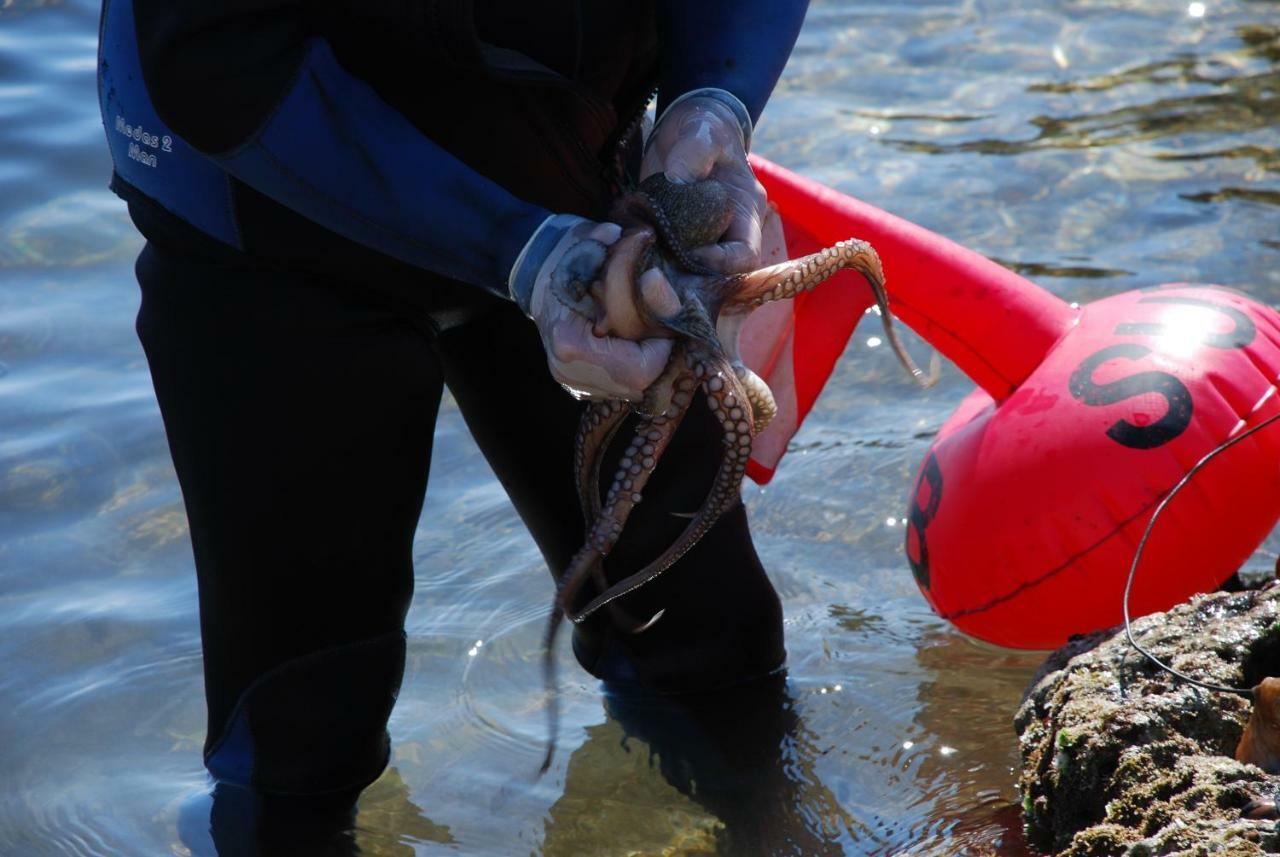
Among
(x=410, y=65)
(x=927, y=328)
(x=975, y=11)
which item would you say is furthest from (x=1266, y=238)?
(x=410, y=65)

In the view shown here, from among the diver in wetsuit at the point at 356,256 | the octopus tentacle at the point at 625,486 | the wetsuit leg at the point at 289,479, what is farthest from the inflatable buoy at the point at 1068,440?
the wetsuit leg at the point at 289,479

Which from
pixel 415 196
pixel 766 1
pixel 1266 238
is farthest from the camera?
pixel 1266 238

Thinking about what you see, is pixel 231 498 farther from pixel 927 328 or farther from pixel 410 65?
pixel 927 328

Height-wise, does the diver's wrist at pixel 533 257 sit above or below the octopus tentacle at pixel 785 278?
above

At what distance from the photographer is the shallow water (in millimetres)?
2965

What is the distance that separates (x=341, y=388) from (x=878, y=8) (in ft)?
21.8

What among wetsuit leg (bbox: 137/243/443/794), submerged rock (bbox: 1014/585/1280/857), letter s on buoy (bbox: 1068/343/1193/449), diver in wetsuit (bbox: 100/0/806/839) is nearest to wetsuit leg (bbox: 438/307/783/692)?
diver in wetsuit (bbox: 100/0/806/839)

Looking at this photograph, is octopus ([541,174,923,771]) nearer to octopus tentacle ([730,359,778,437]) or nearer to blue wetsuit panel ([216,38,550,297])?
octopus tentacle ([730,359,778,437])

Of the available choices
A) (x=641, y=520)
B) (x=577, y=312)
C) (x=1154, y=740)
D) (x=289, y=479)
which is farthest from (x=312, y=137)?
(x=1154, y=740)

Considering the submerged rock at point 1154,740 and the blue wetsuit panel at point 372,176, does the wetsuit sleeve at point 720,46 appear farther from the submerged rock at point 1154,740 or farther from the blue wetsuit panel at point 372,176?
the submerged rock at point 1154,740

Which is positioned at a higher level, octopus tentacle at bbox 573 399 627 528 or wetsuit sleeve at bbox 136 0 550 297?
wetsuit sleeve at bbox 136 0 550 297

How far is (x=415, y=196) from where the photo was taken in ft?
6.70

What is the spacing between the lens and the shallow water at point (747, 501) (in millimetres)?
2965

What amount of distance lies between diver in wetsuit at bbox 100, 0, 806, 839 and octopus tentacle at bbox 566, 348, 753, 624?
9cm
